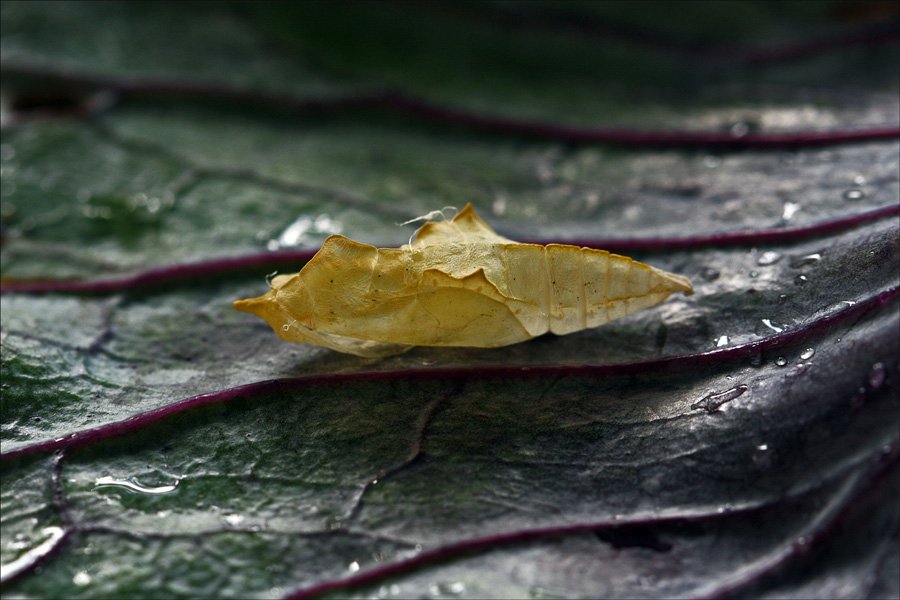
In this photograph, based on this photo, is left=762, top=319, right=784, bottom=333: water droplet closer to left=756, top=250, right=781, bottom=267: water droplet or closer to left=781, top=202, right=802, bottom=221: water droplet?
left=756, top=250, right=781, bottom=267: water droplet

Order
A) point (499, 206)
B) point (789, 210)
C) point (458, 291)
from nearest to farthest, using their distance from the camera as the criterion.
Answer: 1. point (458, 291)
2. point (789, 210)
3. point (499, 206)

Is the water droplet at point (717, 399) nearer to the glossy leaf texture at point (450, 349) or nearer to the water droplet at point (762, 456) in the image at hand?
the glossy leaf texture at point (450, 349)

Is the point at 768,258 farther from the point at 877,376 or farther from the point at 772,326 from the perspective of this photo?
the point at 877,376

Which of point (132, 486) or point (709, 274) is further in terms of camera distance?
point (709, 274)

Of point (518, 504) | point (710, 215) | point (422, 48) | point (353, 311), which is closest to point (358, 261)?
point (353, 311)

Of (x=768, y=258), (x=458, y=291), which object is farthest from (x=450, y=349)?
(x=768, y=258)

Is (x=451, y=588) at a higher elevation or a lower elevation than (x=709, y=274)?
lower

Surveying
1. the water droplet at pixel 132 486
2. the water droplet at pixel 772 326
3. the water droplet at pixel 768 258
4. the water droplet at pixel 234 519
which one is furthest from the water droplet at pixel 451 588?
the water droplet at pixel 768 258
